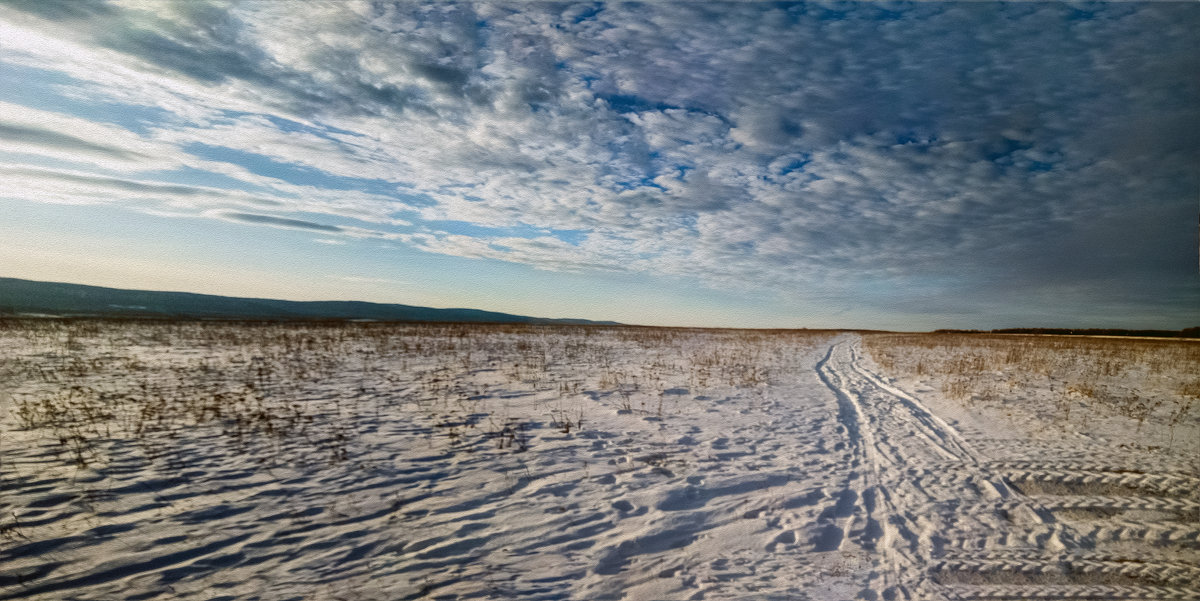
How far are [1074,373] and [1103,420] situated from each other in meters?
10.6

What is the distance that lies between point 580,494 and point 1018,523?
489 centimetres

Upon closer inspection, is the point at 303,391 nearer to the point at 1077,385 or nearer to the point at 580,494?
the point at 580,494

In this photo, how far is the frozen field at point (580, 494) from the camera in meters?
4.26

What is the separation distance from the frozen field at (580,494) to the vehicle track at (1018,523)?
1.3 inches

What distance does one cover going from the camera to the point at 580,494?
6215mm

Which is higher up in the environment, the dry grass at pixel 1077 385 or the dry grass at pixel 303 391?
the dry grass at pixel 1077 385

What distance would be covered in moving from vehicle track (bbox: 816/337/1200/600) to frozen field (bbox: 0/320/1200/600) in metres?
0.03

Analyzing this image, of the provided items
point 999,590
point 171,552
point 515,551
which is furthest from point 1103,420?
point 171,552

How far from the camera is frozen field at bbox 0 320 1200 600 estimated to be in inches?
168

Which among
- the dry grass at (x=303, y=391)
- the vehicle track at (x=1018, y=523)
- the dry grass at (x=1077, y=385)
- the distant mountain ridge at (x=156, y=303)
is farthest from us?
the distant mountain ridge at (x=156, y=303)

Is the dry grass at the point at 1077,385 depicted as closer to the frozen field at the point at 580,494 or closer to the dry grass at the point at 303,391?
the frozen field at the point at 580,494

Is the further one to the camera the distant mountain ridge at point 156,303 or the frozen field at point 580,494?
the distant mountain ridge at point 156,303

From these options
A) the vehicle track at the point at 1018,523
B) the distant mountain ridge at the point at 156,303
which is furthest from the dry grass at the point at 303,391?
the distant mountain ridge at the point at 156,303

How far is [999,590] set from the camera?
4.12 meters
